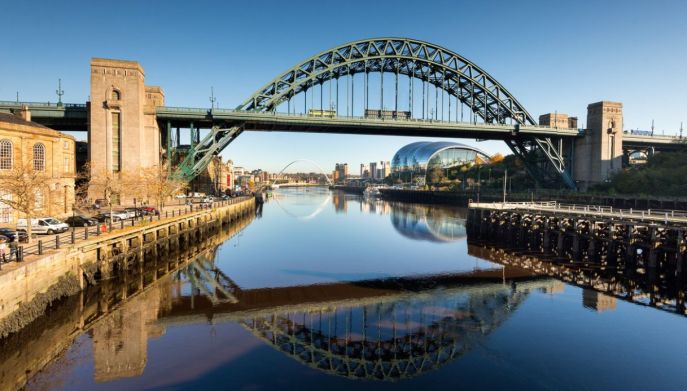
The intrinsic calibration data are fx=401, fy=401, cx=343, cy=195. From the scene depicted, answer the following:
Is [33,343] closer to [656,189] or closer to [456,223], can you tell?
[456,223]

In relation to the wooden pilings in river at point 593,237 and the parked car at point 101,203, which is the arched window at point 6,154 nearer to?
the parked car at point 101,203

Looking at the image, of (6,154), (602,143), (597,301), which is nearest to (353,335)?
(597,301)

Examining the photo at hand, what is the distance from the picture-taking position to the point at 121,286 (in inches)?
1100

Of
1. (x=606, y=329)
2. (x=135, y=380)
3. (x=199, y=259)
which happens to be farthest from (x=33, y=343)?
(x=606, y=329)

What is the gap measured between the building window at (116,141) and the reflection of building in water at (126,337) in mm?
39757

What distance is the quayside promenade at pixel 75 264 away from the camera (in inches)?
716

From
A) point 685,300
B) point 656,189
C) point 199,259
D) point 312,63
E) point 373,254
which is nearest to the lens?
point 685,300

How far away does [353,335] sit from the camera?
802 inches

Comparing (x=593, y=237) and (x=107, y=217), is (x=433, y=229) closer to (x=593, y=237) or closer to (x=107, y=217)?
(x=593, y=237)

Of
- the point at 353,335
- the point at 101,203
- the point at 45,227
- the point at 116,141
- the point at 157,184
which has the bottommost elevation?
the point at 353,335

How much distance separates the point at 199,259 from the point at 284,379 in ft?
85.9

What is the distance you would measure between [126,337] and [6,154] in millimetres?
29518

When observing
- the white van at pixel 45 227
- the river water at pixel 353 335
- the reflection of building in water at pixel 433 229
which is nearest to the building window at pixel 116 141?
the white van at pixel 45 227

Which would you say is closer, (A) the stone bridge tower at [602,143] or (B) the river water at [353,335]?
(B) the river water at [353,335]
